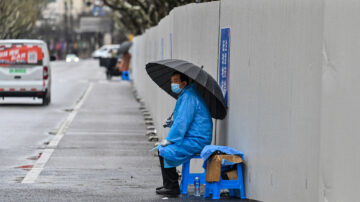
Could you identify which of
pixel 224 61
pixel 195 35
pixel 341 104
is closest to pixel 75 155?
pixel 195 35

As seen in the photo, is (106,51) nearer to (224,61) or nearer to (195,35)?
(195,35)

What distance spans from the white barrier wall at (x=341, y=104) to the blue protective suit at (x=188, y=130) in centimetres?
276

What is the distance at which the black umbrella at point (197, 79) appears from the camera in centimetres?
938

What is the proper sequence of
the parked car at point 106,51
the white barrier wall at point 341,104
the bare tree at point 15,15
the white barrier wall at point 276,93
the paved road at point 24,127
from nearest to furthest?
the white barrier wall at point 341,104 < the white barrier wall at point 276,93 < the paved road at point 24,127 < the bare tree at point 15,15 < the parked car at point 106,51

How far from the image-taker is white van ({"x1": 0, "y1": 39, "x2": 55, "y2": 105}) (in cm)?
2656

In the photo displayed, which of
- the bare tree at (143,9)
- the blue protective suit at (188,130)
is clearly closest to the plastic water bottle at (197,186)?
the blue protective suit at (188,130)

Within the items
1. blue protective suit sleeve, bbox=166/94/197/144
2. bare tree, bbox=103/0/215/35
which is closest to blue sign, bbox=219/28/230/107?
blue protective suit sleeve, bbox=166/94/197/144

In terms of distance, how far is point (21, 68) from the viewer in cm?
2666

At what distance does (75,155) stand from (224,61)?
491 centimetres

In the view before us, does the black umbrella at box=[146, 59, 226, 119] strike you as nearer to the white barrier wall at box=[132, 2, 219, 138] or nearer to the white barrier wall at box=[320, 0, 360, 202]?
the white barrier wall at box=[132, 2, 219, 138]

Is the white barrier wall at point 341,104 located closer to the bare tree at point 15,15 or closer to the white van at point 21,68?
the white van at point 21,68

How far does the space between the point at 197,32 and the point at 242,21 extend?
228 cm

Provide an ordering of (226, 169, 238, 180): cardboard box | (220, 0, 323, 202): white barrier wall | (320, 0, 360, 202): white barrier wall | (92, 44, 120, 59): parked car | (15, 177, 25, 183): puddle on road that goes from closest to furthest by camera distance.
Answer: (320, 0, 360, 202): white barrier wall → (220, 0, 323, 202): white barrier wall → (226, 169, 238, 180): cardboard box → (15, 177, 25, 183): puddle on road → (92, 44, 120, 59): parked car

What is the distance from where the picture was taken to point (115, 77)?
184 feet
